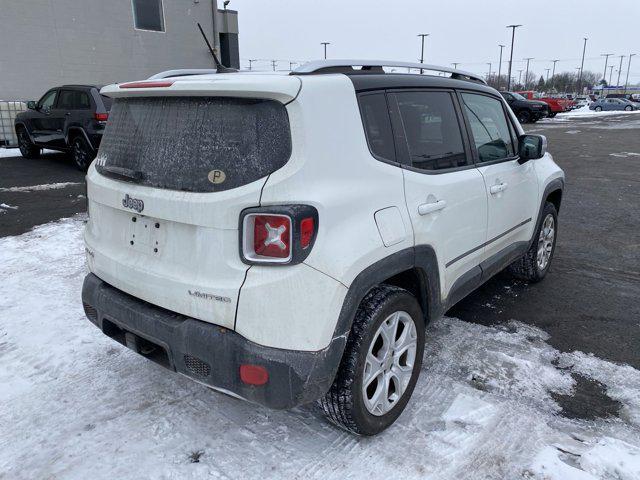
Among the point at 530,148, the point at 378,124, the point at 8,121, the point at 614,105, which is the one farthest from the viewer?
the point at 614,105

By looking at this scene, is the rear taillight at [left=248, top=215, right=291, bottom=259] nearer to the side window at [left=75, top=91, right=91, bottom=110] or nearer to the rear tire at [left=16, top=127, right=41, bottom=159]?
the side window at [left=75, top=91, right=91, bottom=110]

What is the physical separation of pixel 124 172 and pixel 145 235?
35 centimetres

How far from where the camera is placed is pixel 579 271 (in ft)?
16.5

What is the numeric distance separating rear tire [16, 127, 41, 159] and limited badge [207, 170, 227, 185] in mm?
11977

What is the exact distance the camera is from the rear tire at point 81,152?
1002 centimetres

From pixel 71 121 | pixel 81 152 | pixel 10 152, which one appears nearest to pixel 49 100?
pixel 71 121

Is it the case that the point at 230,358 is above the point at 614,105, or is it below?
above

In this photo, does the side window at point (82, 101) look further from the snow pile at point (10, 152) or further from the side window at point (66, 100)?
the snow pile at point (10, 152)

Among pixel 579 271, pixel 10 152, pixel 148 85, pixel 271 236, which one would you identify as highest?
pixel 148 85

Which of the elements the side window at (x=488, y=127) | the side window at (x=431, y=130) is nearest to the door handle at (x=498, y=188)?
the side window at (x=488, y=127)

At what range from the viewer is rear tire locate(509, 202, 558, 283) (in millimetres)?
4492

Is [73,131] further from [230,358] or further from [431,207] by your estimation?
[230,358]

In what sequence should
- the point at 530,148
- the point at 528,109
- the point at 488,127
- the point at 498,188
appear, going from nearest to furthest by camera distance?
1. the point at 498,188
2. the point at 488,127
3. the point at 530,148
4. the point at 528,109

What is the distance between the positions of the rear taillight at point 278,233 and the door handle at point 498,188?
178 centimetres
